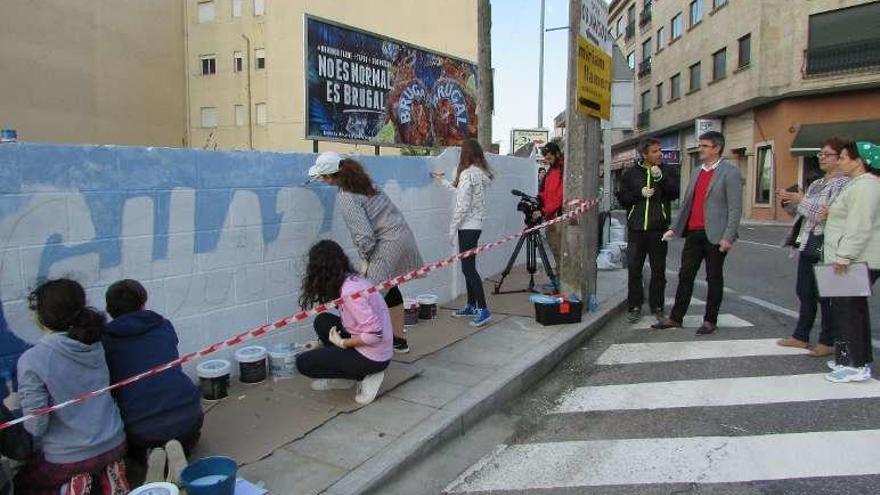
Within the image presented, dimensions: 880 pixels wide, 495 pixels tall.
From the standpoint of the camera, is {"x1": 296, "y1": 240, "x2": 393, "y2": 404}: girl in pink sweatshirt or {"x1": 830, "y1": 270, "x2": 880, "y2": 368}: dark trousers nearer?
{"x1": 296, "y1": 240, "x2": 393, "y2": 404}: girl in pink sweatshirt

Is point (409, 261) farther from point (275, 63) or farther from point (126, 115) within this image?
point (126, 115)

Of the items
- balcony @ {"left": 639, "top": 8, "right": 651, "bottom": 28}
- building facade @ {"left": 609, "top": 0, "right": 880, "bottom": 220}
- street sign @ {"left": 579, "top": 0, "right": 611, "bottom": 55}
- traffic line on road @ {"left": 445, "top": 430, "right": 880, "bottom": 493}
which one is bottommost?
traffic line on road @ {"left": 445, "top": 430, "right": 880, "bottom": 493}

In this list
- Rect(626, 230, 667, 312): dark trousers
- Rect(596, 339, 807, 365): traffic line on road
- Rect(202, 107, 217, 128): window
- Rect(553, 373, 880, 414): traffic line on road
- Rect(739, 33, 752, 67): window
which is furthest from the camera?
Rect(202, 107, 217, 128): window

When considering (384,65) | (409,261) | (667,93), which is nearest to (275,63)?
(667,93)

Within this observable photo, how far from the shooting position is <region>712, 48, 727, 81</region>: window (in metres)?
29.4

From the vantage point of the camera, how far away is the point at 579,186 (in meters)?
6.83

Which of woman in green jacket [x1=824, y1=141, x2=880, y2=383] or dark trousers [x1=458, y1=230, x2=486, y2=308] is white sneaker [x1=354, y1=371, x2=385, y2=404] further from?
woman in green jacket [x1=824, y1=141, x2=880, y2=383]

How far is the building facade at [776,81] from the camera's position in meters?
23.2

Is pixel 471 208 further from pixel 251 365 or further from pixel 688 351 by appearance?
pixel 251 365

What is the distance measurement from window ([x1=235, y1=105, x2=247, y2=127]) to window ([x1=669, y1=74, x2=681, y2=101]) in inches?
1073

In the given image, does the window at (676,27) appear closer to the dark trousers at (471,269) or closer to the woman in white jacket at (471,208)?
the woman in white jacket at (471,208)

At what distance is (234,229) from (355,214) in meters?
0.89

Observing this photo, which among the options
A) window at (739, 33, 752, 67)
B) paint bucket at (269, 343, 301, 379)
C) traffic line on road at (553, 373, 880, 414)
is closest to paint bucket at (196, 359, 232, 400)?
paint bucket at (269, 343, 301, 379)

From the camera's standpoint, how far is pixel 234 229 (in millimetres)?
4750
